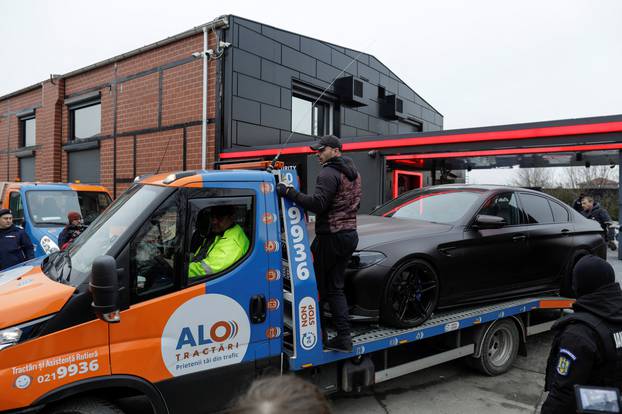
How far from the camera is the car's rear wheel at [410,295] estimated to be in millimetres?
4086

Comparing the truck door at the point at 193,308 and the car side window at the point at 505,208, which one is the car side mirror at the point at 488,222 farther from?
the truck door at the point at 193,308

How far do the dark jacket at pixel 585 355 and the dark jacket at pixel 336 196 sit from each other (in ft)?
5.70

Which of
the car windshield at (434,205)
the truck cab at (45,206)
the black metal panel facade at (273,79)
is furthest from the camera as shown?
the black metal panel facade at (273,79)

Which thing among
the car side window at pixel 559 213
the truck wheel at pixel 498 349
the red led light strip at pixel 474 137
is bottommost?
the truck wheel at pixel 498 349

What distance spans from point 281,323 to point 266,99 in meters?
10.4

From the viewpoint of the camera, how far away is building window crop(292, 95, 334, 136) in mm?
14320

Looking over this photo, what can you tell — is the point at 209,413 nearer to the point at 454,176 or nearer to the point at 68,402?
the point at 68,402

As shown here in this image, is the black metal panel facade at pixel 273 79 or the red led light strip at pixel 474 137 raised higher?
the black metal panel facade at pixel 273 79

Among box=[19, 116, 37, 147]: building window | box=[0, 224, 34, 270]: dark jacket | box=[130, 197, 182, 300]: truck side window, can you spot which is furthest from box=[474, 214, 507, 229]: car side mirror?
box=[19, 116, 37, 147]: building window

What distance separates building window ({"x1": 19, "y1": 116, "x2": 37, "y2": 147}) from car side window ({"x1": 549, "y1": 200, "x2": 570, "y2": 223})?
2011 cm

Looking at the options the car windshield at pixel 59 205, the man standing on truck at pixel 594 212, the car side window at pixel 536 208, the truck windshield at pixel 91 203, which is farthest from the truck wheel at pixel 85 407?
the man standing on truck at pixel 594 212

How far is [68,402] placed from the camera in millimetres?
2566

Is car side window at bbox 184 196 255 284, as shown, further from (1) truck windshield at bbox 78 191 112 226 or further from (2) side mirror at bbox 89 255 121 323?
(1) truck windshield at bbox 78 191 112 226

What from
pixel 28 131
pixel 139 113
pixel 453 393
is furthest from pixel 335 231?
pixel 28 131
